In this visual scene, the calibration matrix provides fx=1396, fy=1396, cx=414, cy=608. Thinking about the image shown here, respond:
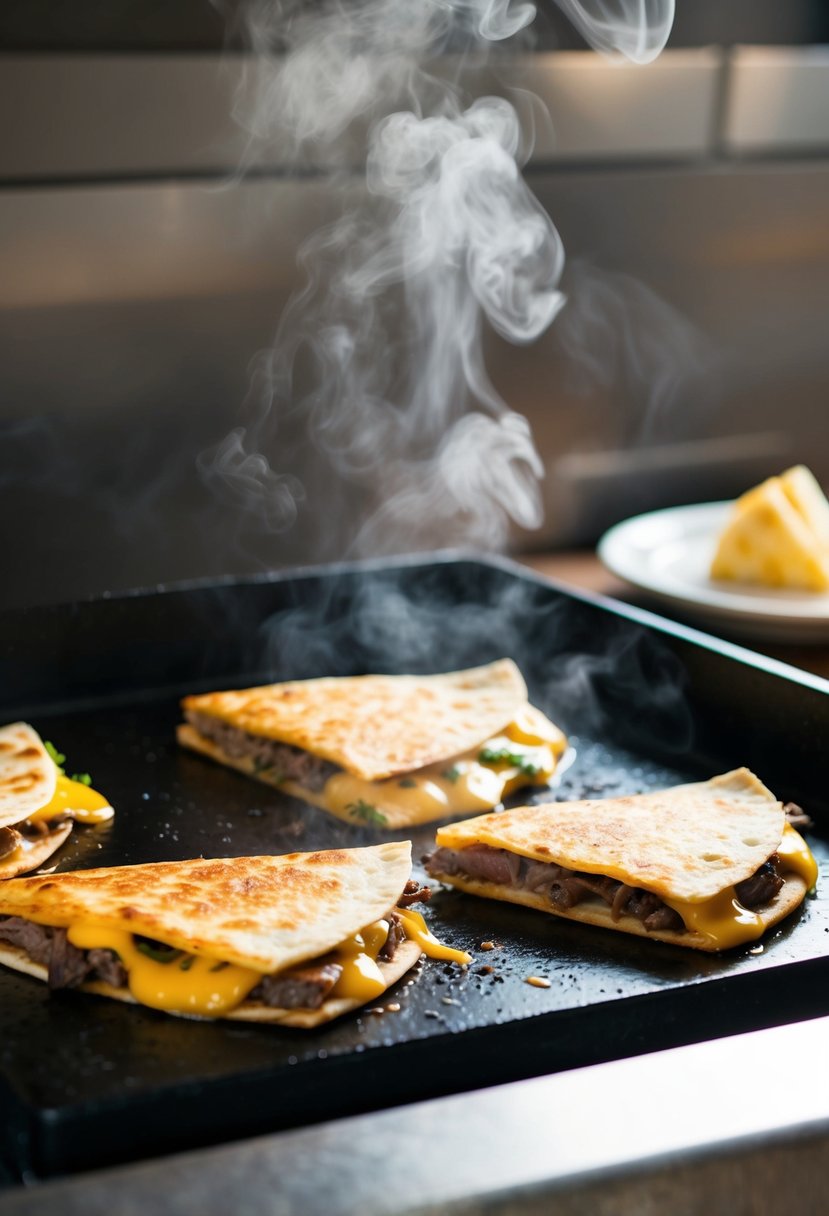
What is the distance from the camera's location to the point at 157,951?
1727mm

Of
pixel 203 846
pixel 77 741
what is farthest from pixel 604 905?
pixel 77 741

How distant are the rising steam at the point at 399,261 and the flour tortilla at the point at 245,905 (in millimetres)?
1621

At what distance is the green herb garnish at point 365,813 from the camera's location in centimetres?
229

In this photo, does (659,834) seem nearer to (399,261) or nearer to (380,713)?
(380,713)

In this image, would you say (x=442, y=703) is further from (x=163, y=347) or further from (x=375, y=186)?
(x=375, y=186)

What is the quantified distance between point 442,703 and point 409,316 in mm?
1268

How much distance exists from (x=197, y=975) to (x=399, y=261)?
2222 mm

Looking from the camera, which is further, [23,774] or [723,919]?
[23,774]

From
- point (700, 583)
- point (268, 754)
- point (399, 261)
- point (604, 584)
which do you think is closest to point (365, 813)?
point (268, 754)

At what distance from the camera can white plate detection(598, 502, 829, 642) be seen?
9.36ft

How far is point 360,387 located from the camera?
351cm

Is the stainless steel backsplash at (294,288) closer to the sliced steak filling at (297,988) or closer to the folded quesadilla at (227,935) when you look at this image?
the folded quesadilla at (227,935)

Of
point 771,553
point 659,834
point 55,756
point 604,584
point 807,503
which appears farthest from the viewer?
point 604,584

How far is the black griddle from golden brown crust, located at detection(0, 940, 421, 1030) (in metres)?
0.01
